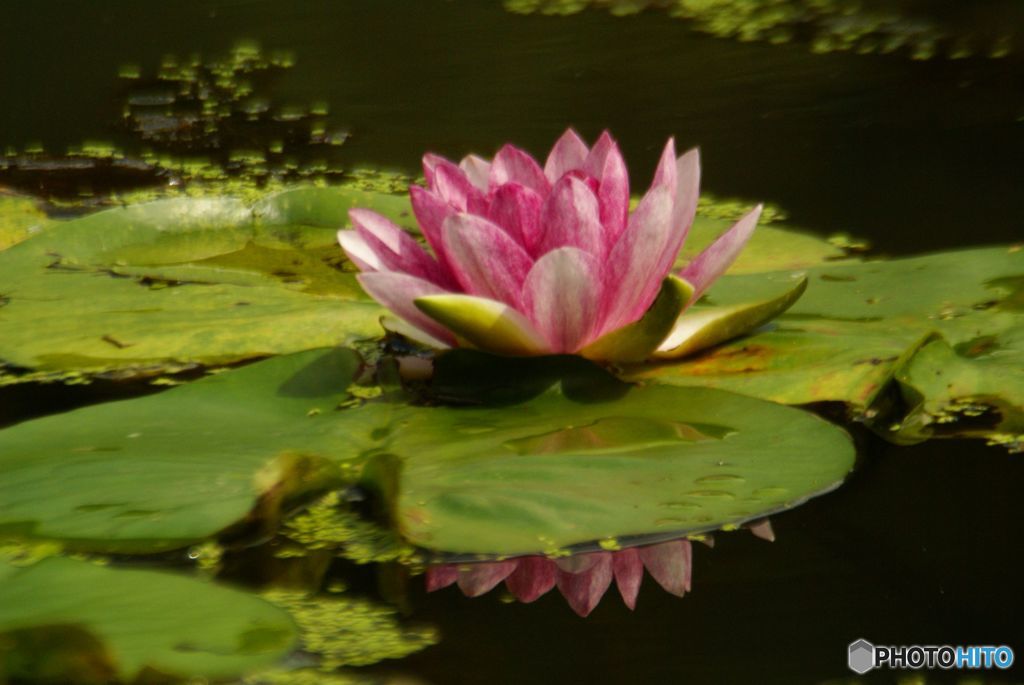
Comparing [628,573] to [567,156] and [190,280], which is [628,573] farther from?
[190,280]

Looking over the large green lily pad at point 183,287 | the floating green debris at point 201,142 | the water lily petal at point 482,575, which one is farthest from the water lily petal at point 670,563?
the floating green debris at point 201,142

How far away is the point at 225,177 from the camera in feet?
8.76

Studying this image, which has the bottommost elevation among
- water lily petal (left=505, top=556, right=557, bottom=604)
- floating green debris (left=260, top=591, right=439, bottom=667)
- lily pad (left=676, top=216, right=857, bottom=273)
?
→ floating green debris (left=260, top=591, right=439, bottom=667)

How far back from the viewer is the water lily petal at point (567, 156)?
1.53m

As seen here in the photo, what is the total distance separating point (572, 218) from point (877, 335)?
405 mm

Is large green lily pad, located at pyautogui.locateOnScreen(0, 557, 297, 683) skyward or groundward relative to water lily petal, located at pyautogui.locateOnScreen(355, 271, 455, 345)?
groundward

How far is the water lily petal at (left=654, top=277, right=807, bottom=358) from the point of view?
1502 mm

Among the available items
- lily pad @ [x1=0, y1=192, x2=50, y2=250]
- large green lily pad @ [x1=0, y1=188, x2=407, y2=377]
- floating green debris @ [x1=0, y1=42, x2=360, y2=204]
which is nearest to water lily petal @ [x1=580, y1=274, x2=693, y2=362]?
large green lily pad @ [x1=0, y1=188, x2=407, y2=377]

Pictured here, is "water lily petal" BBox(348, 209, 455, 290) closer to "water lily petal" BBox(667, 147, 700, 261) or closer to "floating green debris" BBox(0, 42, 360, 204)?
"water lily petal" BBox(667, 147, 700, 261)

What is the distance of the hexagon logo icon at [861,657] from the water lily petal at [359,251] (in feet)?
2.32

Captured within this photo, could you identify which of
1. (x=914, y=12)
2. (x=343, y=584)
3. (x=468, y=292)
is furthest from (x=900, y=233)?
(x=914, y=12)

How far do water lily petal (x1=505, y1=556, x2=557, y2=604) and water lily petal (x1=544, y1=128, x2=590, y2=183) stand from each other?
534 millimetres

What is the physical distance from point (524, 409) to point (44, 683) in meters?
0.59

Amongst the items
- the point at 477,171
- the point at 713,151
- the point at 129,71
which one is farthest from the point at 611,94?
the point at 477,171
